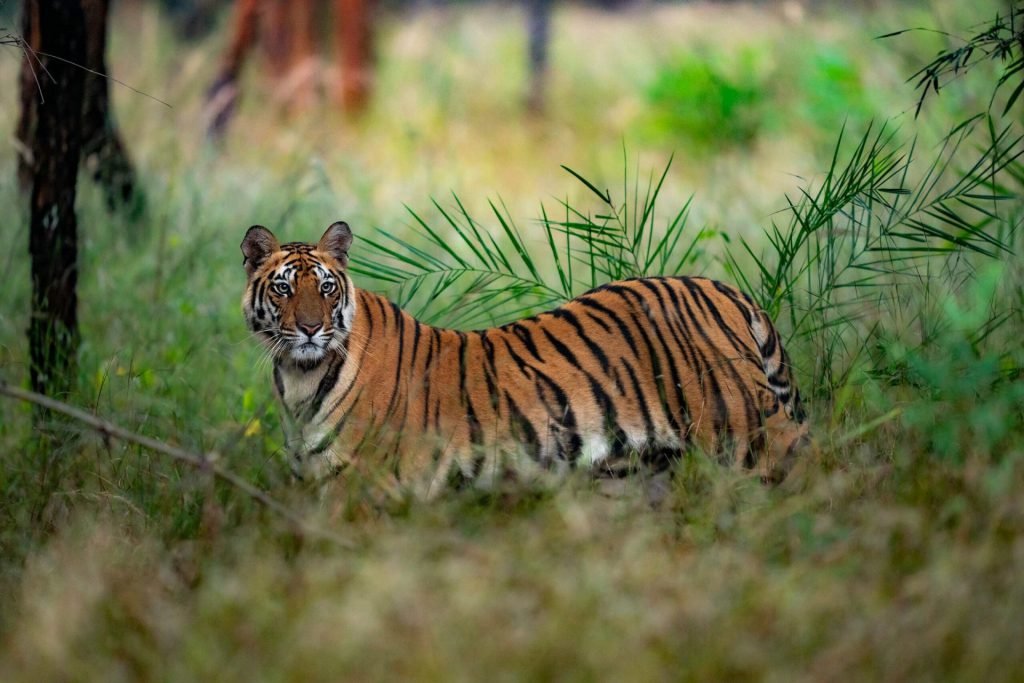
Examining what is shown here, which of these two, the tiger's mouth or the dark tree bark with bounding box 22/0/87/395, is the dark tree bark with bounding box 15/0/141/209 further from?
the tiger's mouth

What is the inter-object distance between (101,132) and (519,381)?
3055 mm

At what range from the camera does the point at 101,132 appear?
588 cm

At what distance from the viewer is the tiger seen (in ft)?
11.8

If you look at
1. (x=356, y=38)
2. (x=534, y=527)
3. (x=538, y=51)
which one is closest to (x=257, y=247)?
(x=534, y=527)

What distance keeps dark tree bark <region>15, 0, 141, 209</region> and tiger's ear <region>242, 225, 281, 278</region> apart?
103cm

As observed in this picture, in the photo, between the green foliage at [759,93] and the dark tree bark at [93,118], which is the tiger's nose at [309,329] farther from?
the green foliage at [759,93]

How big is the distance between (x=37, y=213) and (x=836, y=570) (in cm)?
318

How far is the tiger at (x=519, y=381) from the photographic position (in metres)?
3.61

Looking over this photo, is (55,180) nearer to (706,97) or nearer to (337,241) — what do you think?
(337,241)

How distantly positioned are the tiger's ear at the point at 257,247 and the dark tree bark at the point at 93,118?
103cm

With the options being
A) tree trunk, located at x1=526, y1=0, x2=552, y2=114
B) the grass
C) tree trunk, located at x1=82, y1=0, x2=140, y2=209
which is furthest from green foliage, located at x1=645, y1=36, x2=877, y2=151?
tree trunk, located at x1=82, y1=0, x2=140, y2=209

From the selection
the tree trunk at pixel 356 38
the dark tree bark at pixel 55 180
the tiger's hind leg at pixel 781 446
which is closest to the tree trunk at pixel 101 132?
the dark tree bark at pixel 55 180

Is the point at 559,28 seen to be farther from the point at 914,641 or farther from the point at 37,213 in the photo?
the point at 914,641

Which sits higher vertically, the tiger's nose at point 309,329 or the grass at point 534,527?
the tiger's nose at point 309,329
